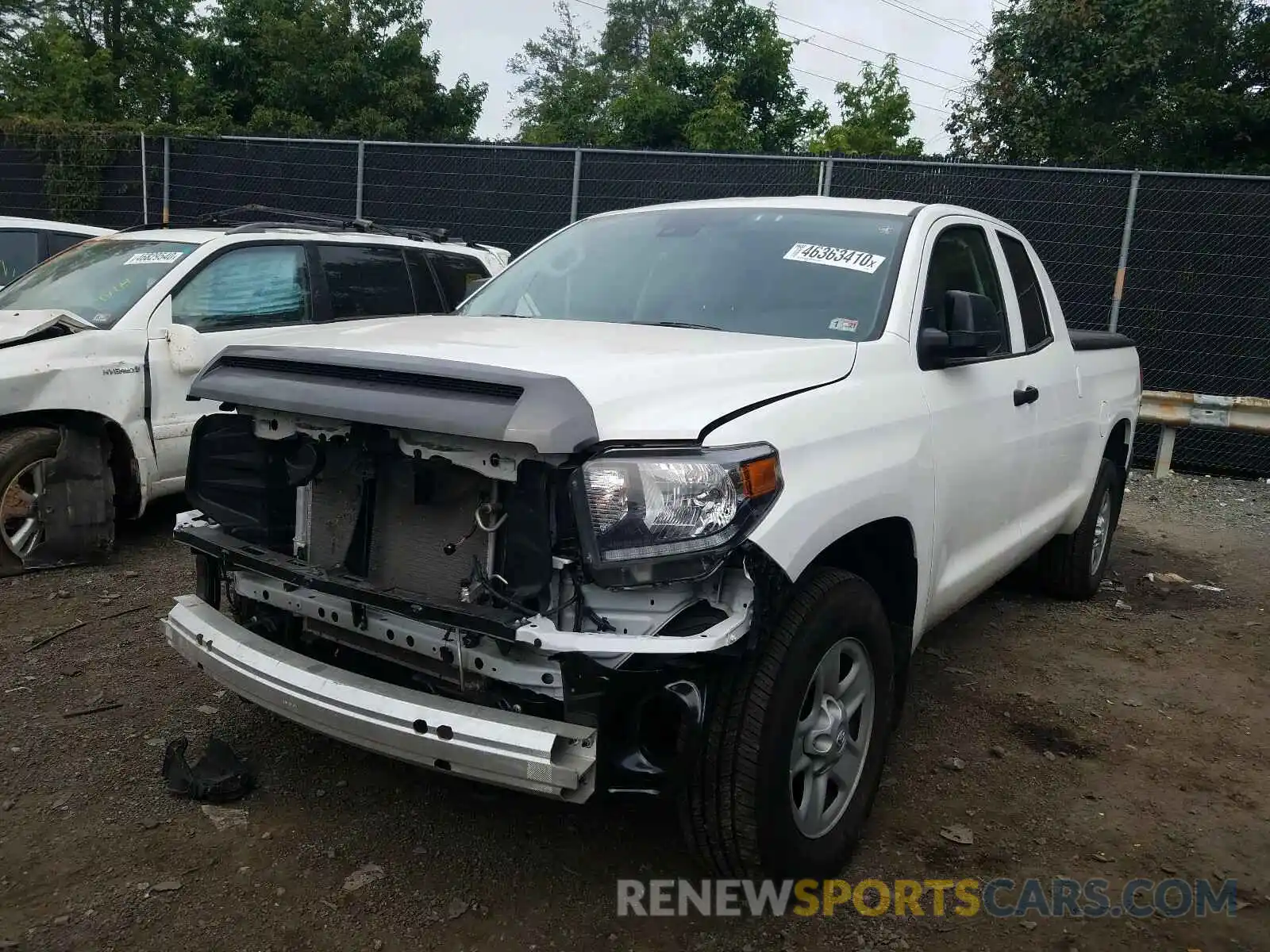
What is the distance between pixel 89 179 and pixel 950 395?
40.1 ft

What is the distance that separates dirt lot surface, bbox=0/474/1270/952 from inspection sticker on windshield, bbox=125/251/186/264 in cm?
195

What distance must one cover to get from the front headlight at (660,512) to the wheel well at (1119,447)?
380 cm

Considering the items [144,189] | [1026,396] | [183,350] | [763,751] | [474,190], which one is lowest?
[763,751]

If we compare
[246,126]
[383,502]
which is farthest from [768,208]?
[246,126]

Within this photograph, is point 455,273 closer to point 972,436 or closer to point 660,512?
point 972,436

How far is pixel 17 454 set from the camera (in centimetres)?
509

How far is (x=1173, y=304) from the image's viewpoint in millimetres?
9336

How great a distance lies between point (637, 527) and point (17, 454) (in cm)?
403

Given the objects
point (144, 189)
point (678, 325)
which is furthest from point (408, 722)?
point (144, 189)

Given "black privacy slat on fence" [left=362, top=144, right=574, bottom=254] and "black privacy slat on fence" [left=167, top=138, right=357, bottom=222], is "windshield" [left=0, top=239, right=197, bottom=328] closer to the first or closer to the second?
"black privacy slat on fence" [left=362, top=144, right=574, bottom=254]

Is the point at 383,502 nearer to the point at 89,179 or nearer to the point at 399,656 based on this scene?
the point at 399,656

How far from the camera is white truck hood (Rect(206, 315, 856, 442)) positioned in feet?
8.25

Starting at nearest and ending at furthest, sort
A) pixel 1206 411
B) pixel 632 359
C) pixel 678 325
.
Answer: pixel 632 359
pixel 678 325
pixel 1206 411

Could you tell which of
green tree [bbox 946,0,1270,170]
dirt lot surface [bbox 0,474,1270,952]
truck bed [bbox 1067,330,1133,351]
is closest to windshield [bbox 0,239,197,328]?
dirt lot surface [bbox 0,474,1270,952]
